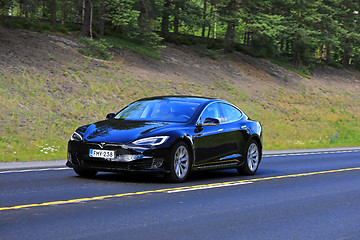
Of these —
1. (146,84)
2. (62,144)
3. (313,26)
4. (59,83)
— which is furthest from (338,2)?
(62,144)

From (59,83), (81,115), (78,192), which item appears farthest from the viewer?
(59,83)

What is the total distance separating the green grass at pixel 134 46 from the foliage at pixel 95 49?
3.56m

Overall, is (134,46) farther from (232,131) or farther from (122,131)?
(122,131)

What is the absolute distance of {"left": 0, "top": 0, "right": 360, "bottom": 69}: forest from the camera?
3566cm

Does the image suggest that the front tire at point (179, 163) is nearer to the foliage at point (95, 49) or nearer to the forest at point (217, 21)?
the forest at point (217, 21)

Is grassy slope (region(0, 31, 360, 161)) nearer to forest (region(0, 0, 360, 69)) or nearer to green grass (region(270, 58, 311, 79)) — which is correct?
green grass (region(270, 58, 311, 79))

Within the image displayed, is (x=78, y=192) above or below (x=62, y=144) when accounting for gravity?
above

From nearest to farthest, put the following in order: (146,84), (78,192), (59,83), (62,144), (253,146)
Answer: (78,192)
(253,146)
(62,144)
(59,83)
(146,84)

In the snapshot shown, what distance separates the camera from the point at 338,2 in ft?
200

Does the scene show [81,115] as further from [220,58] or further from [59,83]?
[220,58]

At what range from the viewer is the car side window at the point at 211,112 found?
1151cm

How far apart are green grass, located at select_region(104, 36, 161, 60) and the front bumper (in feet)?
95.5

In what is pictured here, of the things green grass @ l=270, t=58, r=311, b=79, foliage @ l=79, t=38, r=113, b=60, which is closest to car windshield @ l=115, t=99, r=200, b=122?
foliage @ l=79, t=38, r=113, b=60

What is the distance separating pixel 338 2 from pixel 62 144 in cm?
4787
